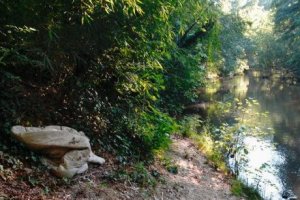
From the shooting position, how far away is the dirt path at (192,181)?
6.87m

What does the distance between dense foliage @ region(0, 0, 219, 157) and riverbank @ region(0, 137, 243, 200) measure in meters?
0.65

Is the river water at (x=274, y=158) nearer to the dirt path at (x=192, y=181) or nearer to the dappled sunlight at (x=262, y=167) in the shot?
the dappled sunlight at (x=262, y=167)

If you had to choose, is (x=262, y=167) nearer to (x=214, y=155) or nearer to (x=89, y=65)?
(x=214, y=155)

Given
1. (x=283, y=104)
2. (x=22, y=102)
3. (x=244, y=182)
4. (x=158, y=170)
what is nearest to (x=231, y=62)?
(x=283, y=104)

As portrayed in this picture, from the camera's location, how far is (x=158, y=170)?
24.6ft

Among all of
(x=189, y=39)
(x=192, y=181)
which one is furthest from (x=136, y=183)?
(x=189, y=39)

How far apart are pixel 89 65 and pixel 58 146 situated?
1.82m

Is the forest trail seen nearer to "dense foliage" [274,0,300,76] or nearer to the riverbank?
the riverbank

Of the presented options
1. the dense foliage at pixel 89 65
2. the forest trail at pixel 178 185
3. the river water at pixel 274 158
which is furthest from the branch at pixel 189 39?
the dense foliage at pixel 89 65

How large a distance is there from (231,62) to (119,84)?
95.8 feet

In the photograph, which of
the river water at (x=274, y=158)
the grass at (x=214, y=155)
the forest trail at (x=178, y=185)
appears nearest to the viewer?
the forest trail at (x=178, y=185)

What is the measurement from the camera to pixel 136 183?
Answer: 20.5 feet

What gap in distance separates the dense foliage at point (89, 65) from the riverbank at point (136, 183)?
25.7 inches

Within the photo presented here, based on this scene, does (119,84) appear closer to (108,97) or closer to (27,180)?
(108,97)
